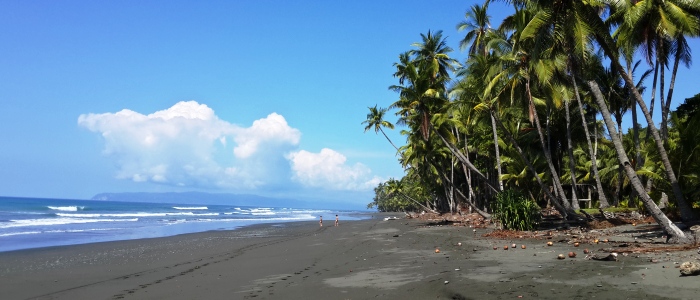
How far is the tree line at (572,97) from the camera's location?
13.2 meters

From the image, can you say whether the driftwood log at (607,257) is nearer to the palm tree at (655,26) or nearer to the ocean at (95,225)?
the palm tree at (655,26)

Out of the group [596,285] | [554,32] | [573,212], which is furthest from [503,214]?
[596,285]

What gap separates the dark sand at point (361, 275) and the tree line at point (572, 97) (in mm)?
4513

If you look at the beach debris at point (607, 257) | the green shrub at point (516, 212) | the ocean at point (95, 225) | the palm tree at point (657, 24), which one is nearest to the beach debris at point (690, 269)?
the beach debris at point (607, 257)

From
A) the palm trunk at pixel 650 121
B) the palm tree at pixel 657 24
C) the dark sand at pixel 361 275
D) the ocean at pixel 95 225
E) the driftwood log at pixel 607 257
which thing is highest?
the palm tree at pixel 657 24

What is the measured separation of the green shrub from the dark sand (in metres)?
4.42

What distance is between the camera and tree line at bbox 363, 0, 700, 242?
13.2 meters

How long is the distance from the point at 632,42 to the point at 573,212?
23.6 ft

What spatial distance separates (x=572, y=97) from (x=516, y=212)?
7.35 m

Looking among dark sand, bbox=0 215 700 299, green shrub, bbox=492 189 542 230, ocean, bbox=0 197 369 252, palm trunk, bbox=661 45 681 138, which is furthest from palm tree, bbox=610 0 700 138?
ocean, bbox=0 197 369 252

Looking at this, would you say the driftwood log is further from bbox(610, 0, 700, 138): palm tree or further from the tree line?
bbox(610, 0, 700, 138): palm tree

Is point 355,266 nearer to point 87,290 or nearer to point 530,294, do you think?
point 530,294

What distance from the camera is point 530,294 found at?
22.4 ft

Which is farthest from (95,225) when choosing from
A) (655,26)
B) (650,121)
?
(655,26)
